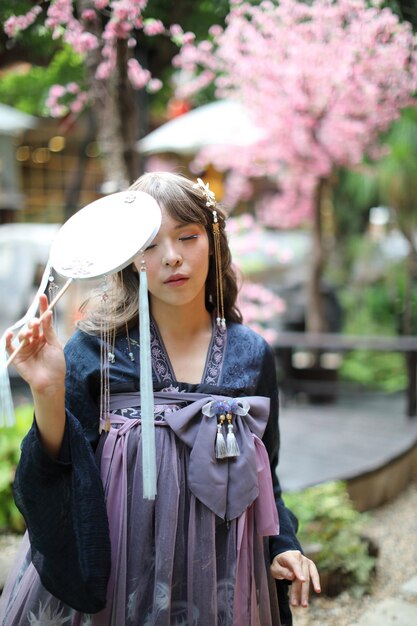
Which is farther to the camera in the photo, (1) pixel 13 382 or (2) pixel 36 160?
(2) pixel 36 160

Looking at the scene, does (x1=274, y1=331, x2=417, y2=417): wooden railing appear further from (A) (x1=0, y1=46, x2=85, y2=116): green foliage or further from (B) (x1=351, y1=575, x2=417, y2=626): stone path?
(A) (x1=0, y1=46, x2=85, y2=116): green foliage

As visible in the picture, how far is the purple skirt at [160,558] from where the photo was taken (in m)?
1.41

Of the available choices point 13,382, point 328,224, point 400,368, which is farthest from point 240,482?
point 328,224

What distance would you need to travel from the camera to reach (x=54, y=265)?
1.34 metres

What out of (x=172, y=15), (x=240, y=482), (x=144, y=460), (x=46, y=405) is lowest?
(x=240, y=482)

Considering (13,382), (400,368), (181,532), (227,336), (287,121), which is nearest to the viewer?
(181,532)

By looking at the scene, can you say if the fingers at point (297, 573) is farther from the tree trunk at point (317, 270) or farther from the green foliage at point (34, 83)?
the tree trunk at point (317, 270)

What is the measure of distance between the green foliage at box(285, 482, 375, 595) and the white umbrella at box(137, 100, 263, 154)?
371 centimetres

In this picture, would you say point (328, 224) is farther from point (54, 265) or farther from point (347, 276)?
point (54, 265)

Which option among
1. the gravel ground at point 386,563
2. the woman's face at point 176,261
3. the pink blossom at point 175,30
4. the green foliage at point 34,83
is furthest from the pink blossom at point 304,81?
the gravel ground at point 386,563

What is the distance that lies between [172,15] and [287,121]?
313 cm

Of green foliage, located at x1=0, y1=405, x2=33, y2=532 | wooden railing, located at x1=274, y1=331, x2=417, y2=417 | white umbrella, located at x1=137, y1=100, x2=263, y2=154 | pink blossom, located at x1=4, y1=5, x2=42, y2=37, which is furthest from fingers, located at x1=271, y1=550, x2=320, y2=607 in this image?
white umbrella, located at x1=137, y1=100, x2=263, y2=154

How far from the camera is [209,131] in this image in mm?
6223

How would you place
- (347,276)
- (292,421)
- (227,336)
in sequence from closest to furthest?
(227,336), (292,421), (347,276)
